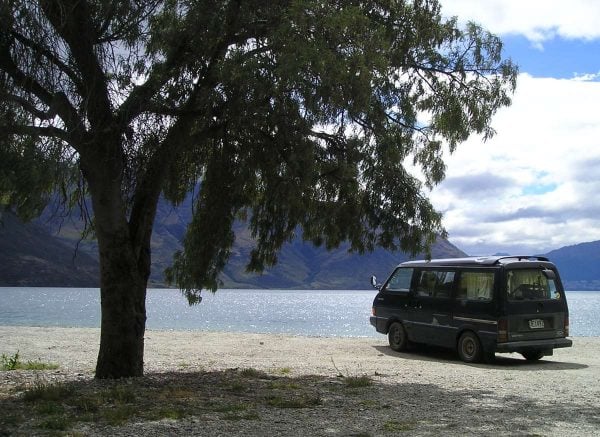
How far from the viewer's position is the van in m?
12.7

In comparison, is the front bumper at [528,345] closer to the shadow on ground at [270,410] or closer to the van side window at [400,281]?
the van side window at [400,281]

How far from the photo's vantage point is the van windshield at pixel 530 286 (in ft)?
42.0

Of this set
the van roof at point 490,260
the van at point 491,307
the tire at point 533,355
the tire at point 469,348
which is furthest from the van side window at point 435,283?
the tire at point 533,355

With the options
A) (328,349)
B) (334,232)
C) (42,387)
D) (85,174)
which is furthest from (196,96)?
(328,349)

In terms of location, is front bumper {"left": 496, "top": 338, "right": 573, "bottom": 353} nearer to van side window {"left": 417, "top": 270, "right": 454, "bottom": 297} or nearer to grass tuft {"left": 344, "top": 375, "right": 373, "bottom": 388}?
van side window {"left": 417, "top": 270, "right": 454, "bottom": 297}

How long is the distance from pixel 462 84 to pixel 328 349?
8.44 meters

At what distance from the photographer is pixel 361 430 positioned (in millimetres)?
6137

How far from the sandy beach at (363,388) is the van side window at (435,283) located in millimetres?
1397

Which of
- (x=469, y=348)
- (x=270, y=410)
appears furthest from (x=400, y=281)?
(x=270, y=410)

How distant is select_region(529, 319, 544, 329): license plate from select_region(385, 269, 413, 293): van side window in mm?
2971

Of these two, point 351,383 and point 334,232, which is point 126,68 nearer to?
point 334,232

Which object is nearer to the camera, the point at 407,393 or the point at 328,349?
the point at 407,393

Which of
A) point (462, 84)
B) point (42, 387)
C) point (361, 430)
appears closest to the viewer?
point (361, 430)

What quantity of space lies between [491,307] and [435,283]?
167cm
